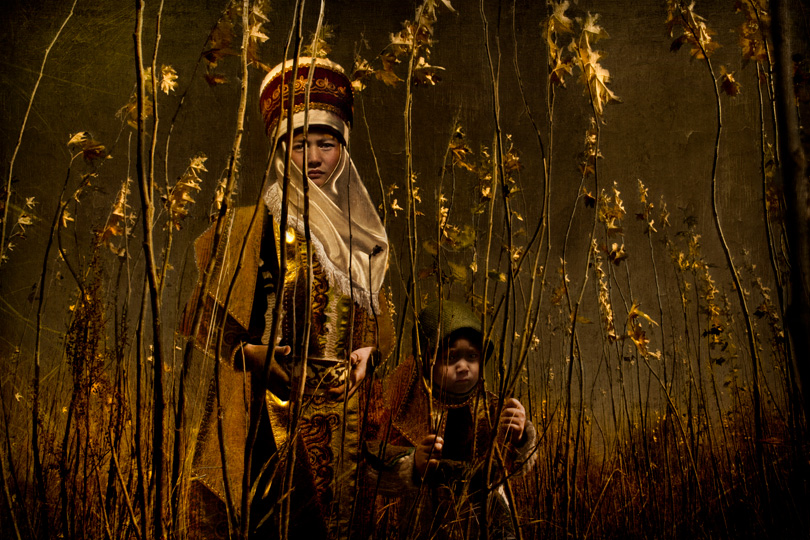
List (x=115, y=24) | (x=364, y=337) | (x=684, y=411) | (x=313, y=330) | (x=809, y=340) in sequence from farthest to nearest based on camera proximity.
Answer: (x=684, y=411)
(x=115, y=24)
(x=364, y=337)
(x=313, y=330)
(x=809, y=340)

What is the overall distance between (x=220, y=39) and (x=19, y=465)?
57.9 inches

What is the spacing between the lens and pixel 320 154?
154 cm

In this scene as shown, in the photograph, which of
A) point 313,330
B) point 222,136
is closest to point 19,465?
point 313,330

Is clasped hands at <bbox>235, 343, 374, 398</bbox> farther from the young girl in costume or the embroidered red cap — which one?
the embroidered red cap

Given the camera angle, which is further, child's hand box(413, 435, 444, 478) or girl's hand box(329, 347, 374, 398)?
girl's hand box(329, 347, 374, 398)

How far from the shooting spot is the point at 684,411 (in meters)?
1.94

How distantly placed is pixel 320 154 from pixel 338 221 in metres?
0.20

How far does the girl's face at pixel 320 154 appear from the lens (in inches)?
60.4

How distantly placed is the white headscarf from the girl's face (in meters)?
0.02

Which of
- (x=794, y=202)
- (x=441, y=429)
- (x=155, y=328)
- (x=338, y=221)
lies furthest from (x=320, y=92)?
(x=794, y=202)

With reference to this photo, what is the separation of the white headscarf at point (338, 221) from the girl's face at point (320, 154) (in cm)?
2

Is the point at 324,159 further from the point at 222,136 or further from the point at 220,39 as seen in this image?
the point at 220,39

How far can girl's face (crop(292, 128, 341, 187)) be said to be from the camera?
1.53m

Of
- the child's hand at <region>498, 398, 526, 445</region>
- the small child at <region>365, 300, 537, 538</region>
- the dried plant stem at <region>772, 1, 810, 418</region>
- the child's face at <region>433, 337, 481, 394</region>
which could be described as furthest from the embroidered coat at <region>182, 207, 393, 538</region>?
the dried plant stem at <region>772, 1, 810, 418</region>
